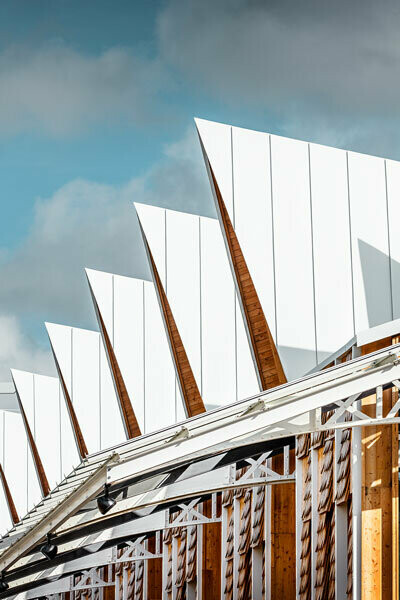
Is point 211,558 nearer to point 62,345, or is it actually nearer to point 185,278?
point 185,278

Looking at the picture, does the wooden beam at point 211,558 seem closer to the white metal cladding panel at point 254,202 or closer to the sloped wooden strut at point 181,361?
the sloped wooden strut at point 181,361

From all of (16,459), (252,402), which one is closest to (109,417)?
(16,459)

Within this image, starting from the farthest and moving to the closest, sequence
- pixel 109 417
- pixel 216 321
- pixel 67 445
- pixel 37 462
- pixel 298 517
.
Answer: pixel 37 462, pixel 67 445, pixel 109 417, pixel 216 321, pixel 298 517

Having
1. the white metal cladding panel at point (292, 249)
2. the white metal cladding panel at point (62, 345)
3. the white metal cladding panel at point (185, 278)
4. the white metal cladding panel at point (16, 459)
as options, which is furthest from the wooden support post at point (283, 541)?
the white metal cladding panel at point (16, 459)

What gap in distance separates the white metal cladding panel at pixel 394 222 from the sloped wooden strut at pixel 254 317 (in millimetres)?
2744

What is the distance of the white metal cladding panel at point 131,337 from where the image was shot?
32906mm

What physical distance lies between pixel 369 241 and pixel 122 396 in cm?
1582

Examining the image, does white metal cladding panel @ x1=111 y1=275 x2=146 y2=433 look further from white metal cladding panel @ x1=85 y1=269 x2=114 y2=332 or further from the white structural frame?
the white structural frame

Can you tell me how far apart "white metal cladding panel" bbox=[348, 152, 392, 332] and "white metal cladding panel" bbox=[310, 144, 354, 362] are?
15cm

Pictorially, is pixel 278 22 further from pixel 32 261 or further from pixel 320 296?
pixel 32 261

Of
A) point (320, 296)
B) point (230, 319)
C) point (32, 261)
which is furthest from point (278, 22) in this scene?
point (32, 261)

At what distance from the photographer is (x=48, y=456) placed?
45.3 metres

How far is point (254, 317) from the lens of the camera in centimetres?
2184

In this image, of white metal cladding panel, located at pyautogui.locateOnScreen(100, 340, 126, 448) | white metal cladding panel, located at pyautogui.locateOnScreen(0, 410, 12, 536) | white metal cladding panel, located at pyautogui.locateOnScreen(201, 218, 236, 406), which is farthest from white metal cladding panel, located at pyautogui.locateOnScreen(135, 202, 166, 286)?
white metal cladding panel, located at pyautogui.locateOnScreen(0, 410, 12, 536)
